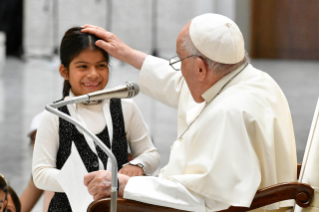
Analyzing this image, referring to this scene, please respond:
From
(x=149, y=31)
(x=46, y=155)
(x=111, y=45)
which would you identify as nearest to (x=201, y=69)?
(x=111, y=45)

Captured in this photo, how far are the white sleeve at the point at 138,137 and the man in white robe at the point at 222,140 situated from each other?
0.66 feet

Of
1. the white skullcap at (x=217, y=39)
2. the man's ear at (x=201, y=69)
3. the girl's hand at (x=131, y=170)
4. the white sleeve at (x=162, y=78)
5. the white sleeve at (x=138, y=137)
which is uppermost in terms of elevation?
the white skullcap at (x=217, y=39)

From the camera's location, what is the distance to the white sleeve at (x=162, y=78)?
9.82 feet

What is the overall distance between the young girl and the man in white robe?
0.28m

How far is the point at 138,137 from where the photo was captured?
265cm

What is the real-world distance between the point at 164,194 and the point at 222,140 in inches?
13.3

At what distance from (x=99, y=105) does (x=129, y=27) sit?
11539 mm

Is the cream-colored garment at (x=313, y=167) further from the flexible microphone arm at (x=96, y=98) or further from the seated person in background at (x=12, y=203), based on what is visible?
the seated person in background at (x=12, y=203)

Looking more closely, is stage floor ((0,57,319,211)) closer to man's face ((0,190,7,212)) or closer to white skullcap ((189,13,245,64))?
man's face ((0,190,7,212))

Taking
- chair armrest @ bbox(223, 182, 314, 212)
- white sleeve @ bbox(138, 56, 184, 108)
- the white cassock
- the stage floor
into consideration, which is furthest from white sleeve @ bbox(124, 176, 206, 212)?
the stage floor

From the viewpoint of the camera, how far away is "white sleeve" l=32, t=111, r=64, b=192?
2.33m

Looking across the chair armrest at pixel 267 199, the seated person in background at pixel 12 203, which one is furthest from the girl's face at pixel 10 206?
the chair armrest at pixel 267 199

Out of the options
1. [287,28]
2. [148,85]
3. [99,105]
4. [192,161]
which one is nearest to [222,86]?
[192,161]

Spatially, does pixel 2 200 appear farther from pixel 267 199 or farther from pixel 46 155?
pixel 267 199
